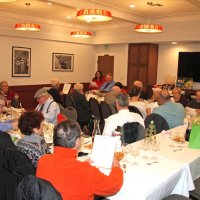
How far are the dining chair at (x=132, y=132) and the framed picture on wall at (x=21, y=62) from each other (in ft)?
24.7

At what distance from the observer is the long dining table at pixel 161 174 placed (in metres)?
2.18

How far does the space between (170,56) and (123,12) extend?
3154mm

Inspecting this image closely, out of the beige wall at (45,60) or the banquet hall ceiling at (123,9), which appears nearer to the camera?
the banquet hall ceiling at (123,9)

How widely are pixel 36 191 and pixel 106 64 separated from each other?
36.7 feet

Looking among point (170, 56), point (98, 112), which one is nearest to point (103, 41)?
point (170, 56)

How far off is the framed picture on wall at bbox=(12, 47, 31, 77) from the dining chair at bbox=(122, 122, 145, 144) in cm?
752

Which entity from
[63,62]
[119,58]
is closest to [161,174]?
[63,62]

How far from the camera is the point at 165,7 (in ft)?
26.5

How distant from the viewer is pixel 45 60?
1098 centimetres

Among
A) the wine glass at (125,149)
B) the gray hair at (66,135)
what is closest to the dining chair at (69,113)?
the wine glass at (125,149)

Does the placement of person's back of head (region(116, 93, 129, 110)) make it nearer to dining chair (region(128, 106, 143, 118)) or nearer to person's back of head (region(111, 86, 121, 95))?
dining chair (region(128, 106, 143, 118))

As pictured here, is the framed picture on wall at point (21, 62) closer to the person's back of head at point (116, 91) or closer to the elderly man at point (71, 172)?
the person's back of head at point (116, 91)

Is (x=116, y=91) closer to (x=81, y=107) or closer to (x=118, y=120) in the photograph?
(x=81, y=107)

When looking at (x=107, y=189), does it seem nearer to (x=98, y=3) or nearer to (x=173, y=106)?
(x=173, y=106)
